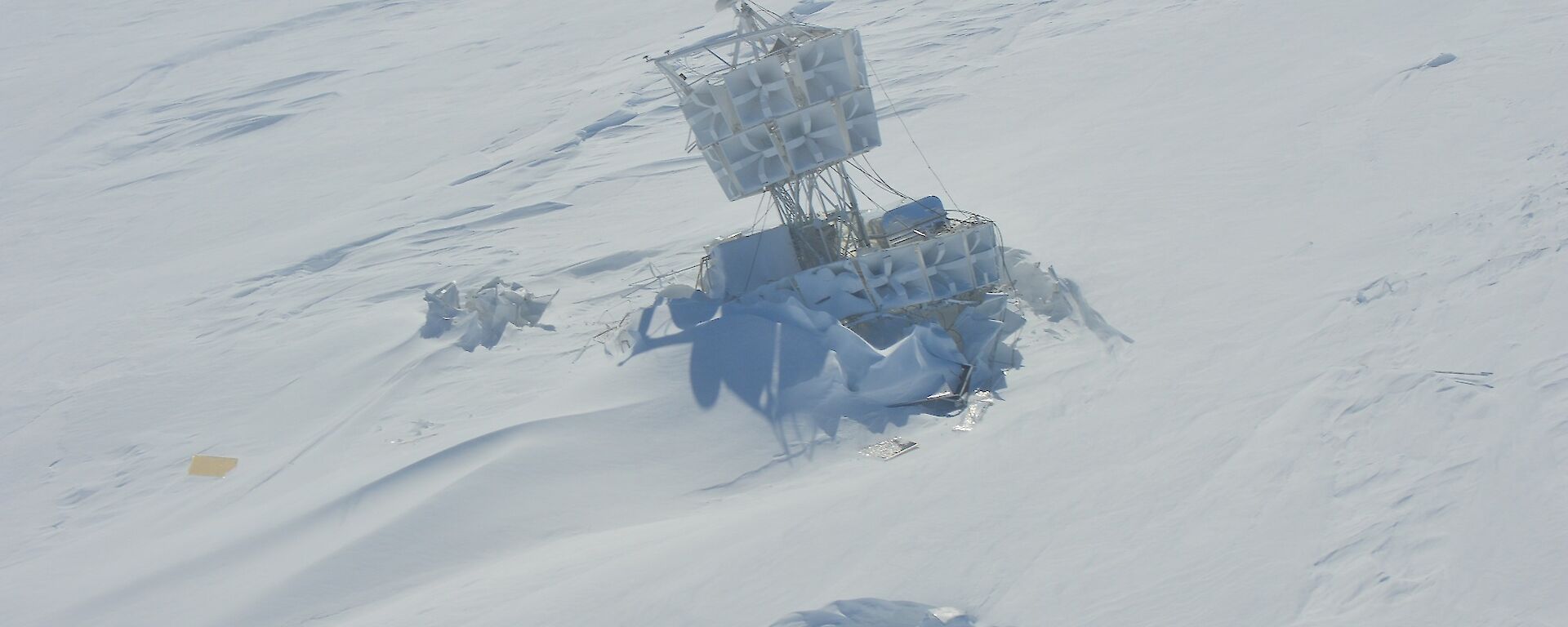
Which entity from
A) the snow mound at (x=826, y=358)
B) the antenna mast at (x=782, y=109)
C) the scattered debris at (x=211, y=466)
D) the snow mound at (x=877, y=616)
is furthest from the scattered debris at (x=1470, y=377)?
the scattered debris at (x=211, y=466)

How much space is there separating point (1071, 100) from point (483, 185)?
47.2 feet

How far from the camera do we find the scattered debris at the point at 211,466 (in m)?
17.0

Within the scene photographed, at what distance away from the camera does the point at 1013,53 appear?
30844 millimetres

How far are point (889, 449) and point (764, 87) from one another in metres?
5.62

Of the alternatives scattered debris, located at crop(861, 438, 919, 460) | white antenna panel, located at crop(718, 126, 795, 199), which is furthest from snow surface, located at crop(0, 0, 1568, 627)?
white antenna panel, located at crop(718, 126, 795, 199)

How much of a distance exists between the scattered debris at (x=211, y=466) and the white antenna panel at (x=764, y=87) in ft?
29.7

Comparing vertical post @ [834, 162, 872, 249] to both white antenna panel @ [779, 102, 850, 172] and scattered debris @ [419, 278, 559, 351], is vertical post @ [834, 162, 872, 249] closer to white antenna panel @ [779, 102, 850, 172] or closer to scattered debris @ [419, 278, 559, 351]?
white antenna panel @ [779, 102, 850, 172]

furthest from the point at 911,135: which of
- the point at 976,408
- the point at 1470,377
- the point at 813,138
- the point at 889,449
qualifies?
the point at 1470,377

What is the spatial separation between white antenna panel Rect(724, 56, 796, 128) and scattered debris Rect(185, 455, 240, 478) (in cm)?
906

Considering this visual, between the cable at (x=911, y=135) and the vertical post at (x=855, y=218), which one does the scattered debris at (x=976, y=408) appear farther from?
the cable at (x=911, y=135)

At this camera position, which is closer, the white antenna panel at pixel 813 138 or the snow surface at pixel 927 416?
the snow surface at pixel 927 416

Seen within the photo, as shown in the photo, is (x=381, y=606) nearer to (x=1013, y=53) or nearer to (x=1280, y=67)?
(x=1280, y=67)

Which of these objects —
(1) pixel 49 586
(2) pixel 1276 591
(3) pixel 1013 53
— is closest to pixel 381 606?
(1) pixel 49 586

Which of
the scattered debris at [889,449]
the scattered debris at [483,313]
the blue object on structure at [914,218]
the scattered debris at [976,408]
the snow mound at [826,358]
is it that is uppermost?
the blue object on structure at [914,218]
